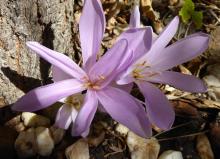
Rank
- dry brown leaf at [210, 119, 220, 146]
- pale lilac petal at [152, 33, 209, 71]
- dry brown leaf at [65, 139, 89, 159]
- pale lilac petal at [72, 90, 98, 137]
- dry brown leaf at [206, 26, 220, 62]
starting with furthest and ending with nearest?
1. dry brown leaf at [206, 26, 220, 62]
2. dry brown leaf at [210, 119, 220, 146]
3. dry brown leaf at [65, 139, 89, 159]
4. pale lilac petal at [152, 33, 209, 71]
5. pale lilac petal at [72, 90, 98, 137]

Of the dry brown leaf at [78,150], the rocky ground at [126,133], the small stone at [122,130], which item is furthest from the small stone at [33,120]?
the small stone at [122,130]

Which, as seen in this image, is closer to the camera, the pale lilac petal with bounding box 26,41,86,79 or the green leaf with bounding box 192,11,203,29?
the pale lilac petal with bounding box 26,41,86,79

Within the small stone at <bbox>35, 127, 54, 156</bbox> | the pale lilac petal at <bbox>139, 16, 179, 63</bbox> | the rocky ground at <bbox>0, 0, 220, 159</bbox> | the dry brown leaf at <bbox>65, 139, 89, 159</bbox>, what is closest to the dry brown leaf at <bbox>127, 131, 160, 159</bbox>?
the rocky ground at <bbox>0, 0, 220, 159</bbox>

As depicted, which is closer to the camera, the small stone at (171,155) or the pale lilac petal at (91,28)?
the pale lilac petal at (91,28)

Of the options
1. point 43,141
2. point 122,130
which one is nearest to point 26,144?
Result: point 43,141

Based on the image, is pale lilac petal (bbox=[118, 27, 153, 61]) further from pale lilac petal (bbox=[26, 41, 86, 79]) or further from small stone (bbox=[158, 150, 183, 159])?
small stone (bbox=[158, 150, 183, 159])

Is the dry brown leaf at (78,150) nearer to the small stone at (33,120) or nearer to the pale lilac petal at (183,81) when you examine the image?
the small stone at (33,120)
